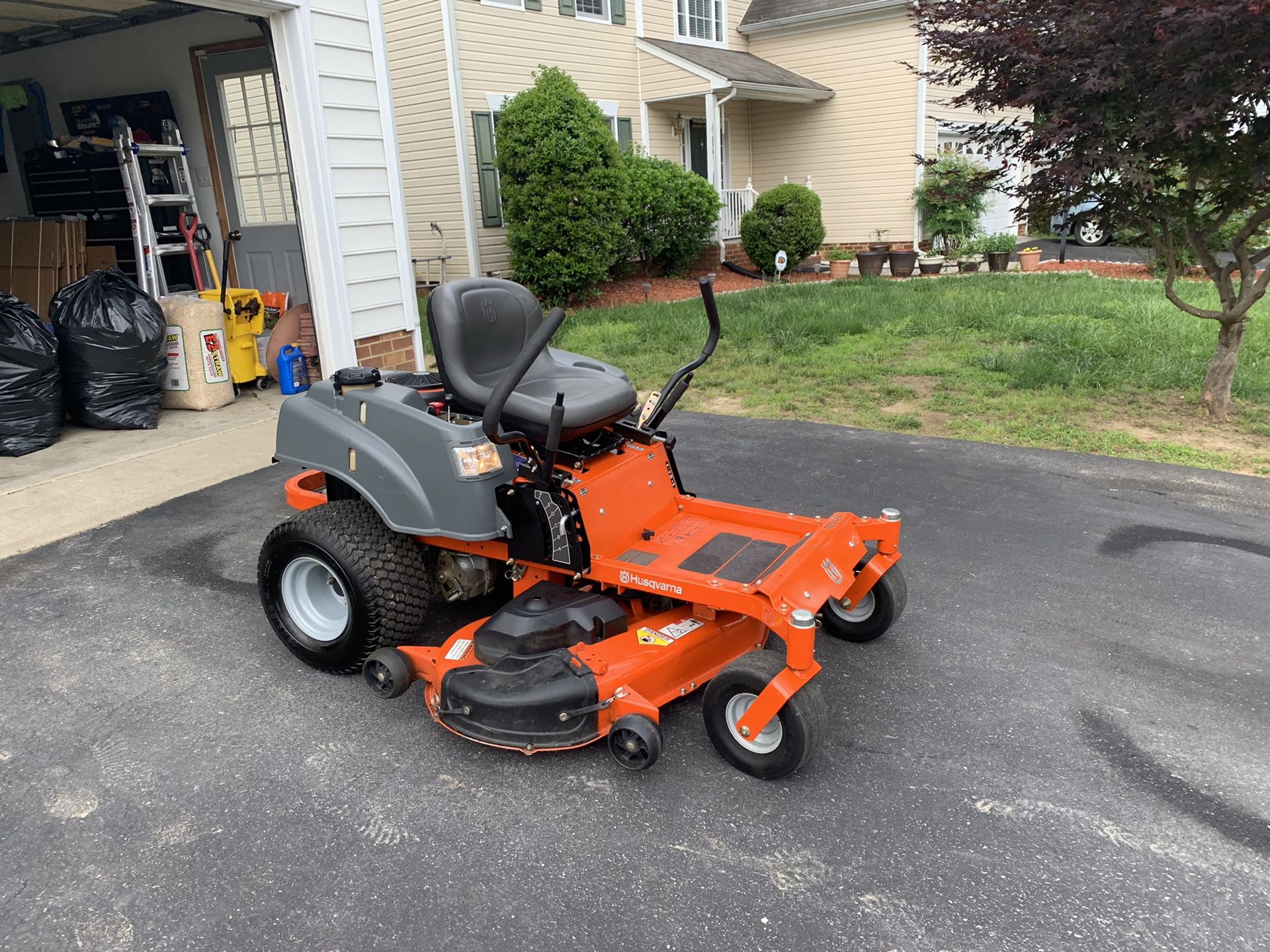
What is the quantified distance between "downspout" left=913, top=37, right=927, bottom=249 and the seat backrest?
13381 mm

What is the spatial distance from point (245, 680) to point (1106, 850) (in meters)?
2.87

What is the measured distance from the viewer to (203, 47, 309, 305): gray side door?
863 cm

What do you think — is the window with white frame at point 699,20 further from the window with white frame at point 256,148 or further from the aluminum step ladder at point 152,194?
the aluminum step ladder at point 152,194

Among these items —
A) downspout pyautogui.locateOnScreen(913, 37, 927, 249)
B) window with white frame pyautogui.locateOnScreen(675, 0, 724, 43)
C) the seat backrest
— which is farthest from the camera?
window with white frame pyautogui.locateOnScreen(675, 0, 724, 43)

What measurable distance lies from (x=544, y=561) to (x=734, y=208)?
13905 millimetres

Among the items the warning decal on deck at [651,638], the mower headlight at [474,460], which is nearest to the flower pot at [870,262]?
the mower headlight at [474,460]

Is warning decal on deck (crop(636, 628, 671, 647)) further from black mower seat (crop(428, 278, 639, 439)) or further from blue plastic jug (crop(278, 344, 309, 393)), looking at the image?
blue plastic jug (crop(278, 344, 309, 393))

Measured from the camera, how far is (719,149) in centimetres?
1544

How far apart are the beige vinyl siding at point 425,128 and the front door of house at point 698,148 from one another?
503cm

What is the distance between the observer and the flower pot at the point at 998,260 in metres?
14.4

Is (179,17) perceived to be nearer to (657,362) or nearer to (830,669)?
(657,362)

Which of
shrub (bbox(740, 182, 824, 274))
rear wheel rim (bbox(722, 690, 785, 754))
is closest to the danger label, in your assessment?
rear wheel rim (bbox(722, 690, 785, 754))

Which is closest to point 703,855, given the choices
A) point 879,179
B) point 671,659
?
point 671,659

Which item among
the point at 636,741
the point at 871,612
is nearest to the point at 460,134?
the point at 871,612
